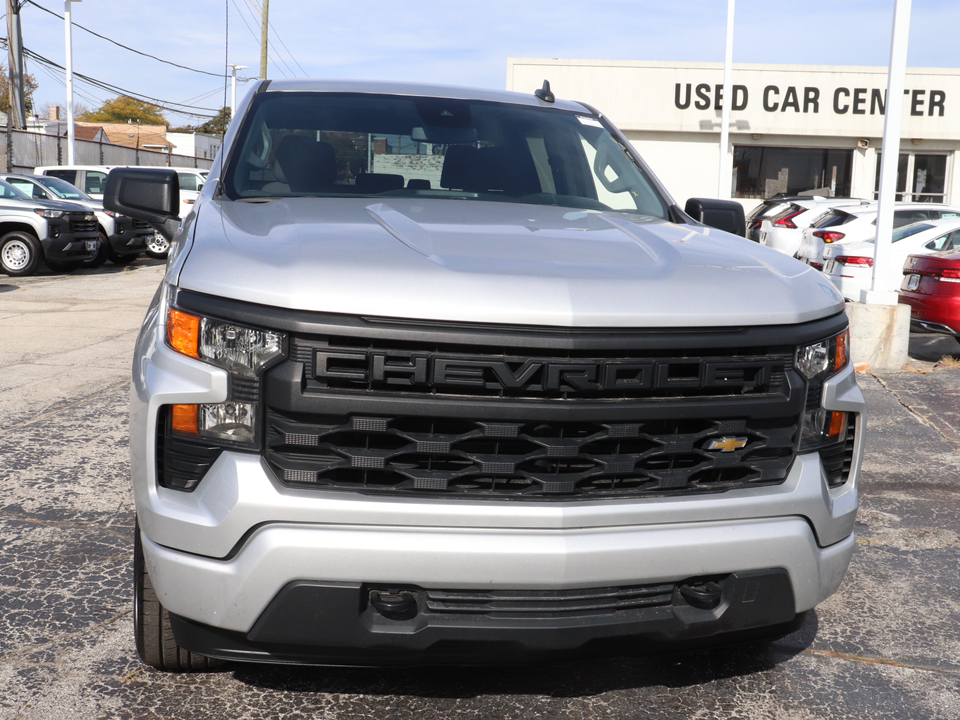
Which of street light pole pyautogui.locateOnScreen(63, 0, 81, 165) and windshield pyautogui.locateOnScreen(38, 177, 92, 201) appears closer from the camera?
windshield pyautogui.locateOnScreen(38, 177, 92, 201)

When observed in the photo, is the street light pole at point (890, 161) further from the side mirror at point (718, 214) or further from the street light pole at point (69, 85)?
the street light pole at point (69, 85)

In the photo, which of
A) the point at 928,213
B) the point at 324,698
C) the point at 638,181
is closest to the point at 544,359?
the point at 324,698

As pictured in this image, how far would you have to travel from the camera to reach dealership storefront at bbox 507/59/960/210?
26.8m

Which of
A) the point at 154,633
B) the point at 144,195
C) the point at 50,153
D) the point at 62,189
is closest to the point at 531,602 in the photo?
the point at 154,633

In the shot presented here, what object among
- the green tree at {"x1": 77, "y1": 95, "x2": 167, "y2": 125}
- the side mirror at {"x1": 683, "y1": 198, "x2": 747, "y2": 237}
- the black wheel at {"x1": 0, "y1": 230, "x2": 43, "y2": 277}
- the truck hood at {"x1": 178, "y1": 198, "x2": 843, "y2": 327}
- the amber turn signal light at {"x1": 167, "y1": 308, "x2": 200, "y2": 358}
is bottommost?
the black wheel at {"x1": 0, "y1": 230, "x2": 43, "y2": 277}

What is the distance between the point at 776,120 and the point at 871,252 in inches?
684

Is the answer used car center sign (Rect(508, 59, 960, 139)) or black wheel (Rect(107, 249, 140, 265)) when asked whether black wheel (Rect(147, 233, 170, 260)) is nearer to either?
black wheel (Rect(107, 249, 140, 265))

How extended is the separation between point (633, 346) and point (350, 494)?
727 mm

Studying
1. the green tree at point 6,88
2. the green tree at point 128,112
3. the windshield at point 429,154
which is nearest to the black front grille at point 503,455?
the windshield at point 429,154

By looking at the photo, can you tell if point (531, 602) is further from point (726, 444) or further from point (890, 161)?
point (890, 161)

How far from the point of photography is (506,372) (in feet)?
7.09

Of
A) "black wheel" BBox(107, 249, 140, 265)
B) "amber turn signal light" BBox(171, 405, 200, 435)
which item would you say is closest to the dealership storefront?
"black wheel" BBox(107, 249, 140, 265)

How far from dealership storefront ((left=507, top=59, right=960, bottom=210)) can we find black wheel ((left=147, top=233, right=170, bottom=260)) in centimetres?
1192

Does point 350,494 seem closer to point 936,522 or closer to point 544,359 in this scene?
point 544,359
